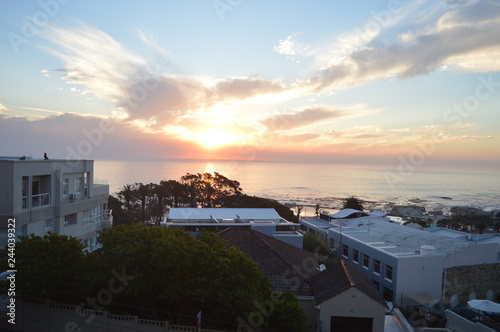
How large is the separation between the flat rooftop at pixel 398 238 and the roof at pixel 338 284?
7845 millimetres

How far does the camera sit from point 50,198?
64.9ft

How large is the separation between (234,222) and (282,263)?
12.4 m

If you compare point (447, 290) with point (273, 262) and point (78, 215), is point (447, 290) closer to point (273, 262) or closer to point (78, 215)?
point (273, 262)

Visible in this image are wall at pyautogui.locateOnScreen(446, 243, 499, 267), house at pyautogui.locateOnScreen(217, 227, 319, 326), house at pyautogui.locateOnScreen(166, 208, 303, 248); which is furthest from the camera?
house at pyautogui.locateOnScreen(166, 208, 303, 248)

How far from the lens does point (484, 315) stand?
67.5 feet

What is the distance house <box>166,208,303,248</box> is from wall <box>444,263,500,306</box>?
38.2 feet

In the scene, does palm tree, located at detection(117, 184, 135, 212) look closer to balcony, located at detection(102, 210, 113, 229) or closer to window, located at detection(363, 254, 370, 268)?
balcony, located at detection(102, 210, 113, 229)

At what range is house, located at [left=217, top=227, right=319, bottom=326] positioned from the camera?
63.1ft

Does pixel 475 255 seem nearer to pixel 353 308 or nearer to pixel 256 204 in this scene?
pixel 353 308

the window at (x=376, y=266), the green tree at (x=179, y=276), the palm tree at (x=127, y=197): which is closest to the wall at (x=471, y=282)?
the window at (x=376, y=266)

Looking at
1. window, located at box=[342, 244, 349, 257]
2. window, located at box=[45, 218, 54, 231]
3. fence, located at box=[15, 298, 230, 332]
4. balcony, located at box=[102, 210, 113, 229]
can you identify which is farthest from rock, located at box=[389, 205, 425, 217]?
fence, located at box=[15, 298, 230, 332]

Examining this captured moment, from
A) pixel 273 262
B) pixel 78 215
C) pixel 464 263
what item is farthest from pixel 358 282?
pixel 78 215

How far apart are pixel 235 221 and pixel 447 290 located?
18419 millimetres

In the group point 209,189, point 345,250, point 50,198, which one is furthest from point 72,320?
point 209,189
